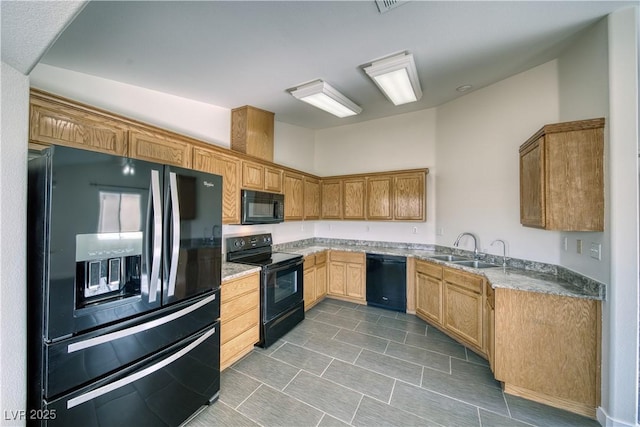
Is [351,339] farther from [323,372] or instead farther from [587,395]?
[587,395]

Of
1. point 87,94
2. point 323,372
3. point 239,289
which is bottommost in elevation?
point 323,372

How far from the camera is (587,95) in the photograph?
201cm

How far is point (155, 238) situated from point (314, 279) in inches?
105

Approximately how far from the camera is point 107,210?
1.33 m

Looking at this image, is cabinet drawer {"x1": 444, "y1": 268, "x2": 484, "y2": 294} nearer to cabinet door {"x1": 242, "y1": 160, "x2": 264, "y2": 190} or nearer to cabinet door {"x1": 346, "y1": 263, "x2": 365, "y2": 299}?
cabinet door {"x1": 346, "y1": 263, "x2": 365, "y2": 299}

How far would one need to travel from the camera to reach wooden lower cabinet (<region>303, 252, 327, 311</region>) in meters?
3.64

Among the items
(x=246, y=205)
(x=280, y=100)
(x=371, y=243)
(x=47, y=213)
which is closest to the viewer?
(x=47, y=213)

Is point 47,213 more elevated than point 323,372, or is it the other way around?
point 47,213

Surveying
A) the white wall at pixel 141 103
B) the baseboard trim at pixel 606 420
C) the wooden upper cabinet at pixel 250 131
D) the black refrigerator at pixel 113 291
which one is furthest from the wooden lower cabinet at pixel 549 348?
the white wall at pixel 141 103

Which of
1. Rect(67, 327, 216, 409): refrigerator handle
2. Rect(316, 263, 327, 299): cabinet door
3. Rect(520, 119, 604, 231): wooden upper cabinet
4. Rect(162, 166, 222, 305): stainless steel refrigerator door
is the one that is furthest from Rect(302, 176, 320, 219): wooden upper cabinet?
Rect(520, 119, 604, 231): wooden upper cabinet

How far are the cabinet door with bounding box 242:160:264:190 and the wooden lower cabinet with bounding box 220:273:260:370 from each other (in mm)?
1169

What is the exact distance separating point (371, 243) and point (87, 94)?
13.7 feet

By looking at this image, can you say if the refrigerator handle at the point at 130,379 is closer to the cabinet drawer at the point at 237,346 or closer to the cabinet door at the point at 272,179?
the cabinet drawer at the point at 237,346

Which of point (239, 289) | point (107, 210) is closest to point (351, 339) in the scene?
point (239, 289)
